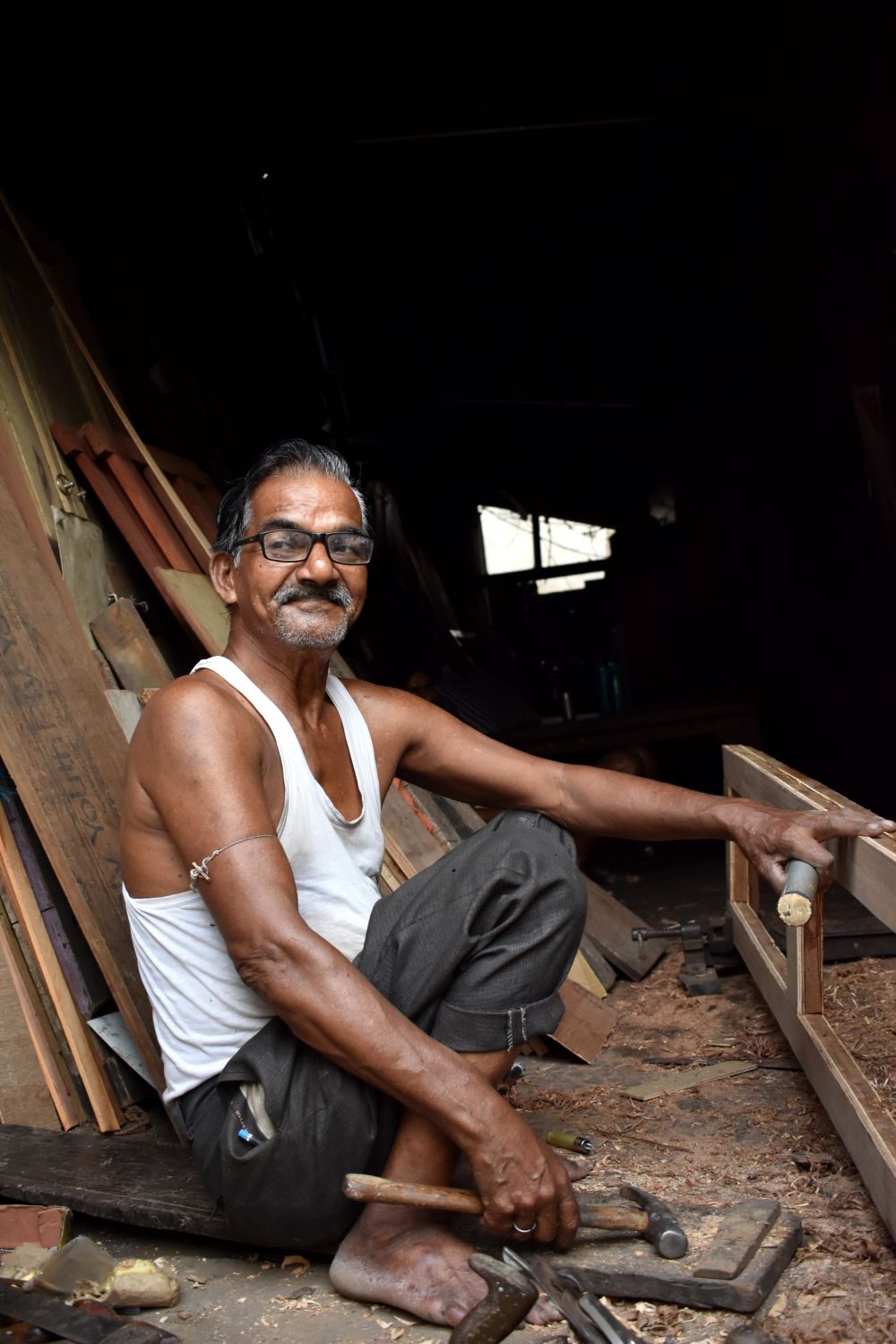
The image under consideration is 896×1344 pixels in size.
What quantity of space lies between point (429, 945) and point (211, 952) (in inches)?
16.7

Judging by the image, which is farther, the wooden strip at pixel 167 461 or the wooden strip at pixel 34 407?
the wooden strip at pixel 167 461

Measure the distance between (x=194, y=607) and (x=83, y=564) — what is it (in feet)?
1.20

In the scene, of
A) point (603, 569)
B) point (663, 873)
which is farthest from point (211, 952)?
point (603, 569)

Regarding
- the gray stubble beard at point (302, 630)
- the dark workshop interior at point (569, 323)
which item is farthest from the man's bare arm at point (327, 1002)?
the dark workshop interior at point (569, 323)

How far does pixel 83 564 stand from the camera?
11.2 feet

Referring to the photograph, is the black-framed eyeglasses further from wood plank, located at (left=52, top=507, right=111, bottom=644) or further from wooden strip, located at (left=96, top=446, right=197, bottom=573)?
wooden strip, located at (left=96, top=446, right=197, bottom=573)

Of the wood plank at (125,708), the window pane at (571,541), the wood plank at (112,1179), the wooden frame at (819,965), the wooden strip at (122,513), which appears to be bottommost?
the wood plank at (112,1179)

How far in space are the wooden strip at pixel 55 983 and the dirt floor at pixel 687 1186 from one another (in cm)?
29

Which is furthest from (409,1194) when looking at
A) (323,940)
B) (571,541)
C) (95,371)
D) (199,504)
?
(571,541)

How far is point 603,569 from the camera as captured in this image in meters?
10.1

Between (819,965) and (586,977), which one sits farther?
(586,977)

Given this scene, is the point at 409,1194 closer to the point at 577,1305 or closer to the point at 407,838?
the point at 577,1305

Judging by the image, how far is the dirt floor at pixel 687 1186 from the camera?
1.84 meters

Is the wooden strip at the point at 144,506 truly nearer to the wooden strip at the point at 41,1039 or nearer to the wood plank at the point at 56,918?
the wood plank at the point at 56,918
